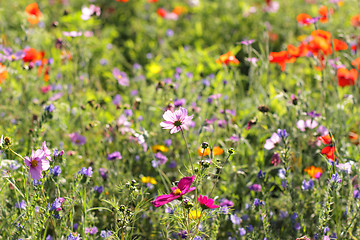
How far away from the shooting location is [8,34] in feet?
11.8

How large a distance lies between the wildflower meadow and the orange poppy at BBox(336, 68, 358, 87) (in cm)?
1

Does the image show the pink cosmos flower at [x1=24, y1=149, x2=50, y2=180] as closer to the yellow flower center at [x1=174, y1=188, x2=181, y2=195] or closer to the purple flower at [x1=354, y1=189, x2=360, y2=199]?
the yellow flower center at [x1=174, y1=188, x2=181, y2=195]

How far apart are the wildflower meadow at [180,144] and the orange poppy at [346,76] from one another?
1cm

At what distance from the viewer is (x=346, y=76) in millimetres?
2465

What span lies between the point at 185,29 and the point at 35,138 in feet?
9.35

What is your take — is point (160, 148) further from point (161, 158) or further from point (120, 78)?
point (120, 78)

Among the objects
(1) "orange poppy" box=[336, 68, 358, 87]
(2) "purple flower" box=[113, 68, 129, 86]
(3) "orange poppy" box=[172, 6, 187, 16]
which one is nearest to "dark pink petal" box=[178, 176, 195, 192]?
(2) "purple flower" box=[113, 68, 129, 86]

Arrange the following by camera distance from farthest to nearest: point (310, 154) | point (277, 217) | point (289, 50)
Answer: point (289, 50) → point (310, 154) → point (277, 217)

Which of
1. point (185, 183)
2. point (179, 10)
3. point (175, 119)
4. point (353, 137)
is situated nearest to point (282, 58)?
point (353, 137)

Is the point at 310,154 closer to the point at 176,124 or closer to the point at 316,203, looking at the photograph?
the point at 316,203

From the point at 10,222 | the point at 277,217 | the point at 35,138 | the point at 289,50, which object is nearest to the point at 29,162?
the point at 10,222

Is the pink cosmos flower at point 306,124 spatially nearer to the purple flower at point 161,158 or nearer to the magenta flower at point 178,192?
the purple flower at point 161,158

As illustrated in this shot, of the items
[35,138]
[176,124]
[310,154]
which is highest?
[176,124]

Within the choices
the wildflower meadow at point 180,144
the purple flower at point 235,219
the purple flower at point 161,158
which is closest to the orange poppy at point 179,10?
the wildflower meadow at point 180,144
